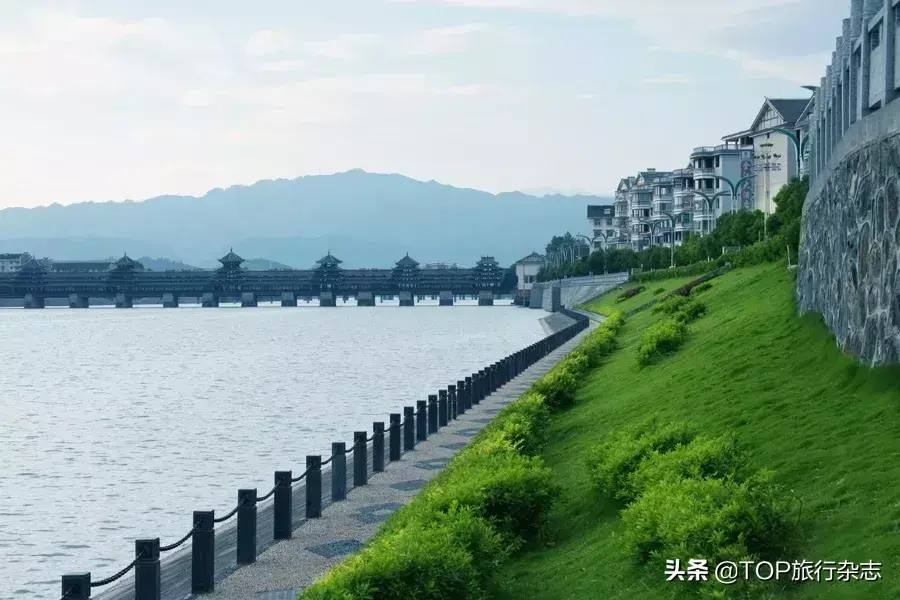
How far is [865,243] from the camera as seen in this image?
16.2 m

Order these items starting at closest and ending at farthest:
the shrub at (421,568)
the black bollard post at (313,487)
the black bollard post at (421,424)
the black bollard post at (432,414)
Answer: the shrub at (421,568) → the black bollard post at (313,487) → the black bollard post at (421,424) → the black bollard post at (432,414)

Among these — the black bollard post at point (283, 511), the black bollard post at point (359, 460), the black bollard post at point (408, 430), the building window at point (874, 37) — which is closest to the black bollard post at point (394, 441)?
the black bollard post at point (408, 430)

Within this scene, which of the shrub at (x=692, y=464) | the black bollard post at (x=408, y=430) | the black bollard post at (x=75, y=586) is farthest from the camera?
the black bollard post at (x=408, y=430)

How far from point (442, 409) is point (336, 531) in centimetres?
1395

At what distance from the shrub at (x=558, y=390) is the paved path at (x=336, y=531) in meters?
2.20

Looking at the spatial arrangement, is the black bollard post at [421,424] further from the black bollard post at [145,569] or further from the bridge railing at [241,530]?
the black bollard post at [145,569]

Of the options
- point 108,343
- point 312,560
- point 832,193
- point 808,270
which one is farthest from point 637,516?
point 108,343

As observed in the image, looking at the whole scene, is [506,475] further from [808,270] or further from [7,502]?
[7,502]

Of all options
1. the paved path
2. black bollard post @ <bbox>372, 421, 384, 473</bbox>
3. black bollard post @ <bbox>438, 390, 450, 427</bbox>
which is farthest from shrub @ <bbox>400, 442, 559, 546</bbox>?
black bollard post @ <bbox>438, 390, 450, 427</bbox>

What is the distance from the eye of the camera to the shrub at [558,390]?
28.0 meters

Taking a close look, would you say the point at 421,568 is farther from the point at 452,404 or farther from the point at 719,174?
the point at 719,174

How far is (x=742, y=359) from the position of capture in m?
21.3

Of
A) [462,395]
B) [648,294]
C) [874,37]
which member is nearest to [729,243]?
[648,294]

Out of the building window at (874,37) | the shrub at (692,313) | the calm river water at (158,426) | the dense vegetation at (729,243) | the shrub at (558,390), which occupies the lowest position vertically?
the calm river water at (158,426)
